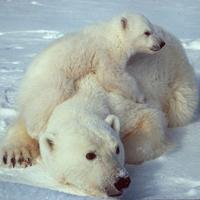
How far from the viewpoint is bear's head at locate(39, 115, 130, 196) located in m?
3.04

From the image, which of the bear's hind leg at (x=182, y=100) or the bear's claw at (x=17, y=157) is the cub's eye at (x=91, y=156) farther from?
the bear's hind leg at (x=182, y=100)

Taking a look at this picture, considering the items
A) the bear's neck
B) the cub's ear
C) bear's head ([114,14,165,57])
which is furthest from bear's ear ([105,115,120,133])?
the cub's ear

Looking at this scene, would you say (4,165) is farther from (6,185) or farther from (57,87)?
(6,185)

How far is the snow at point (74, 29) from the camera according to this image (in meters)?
3.11

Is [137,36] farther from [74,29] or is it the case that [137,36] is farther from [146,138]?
[74,29]

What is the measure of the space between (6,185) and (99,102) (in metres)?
1.20

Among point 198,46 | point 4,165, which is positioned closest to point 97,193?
point 4,165

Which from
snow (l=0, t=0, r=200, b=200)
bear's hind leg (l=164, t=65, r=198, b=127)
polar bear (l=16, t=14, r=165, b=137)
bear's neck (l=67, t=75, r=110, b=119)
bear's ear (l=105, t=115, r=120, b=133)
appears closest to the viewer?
snow (l=0, t=0, r=200, b=200)

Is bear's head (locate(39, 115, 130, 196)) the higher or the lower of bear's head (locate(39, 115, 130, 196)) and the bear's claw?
the higher

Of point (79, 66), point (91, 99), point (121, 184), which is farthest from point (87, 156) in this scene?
point (79, 66)

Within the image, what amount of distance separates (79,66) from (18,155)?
811 mm

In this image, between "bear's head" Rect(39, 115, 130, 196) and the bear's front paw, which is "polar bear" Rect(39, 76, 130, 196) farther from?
the bear's front paw

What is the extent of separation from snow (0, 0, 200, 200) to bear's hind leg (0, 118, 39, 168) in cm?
12

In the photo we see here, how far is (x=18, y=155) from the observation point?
3736 millimetres
